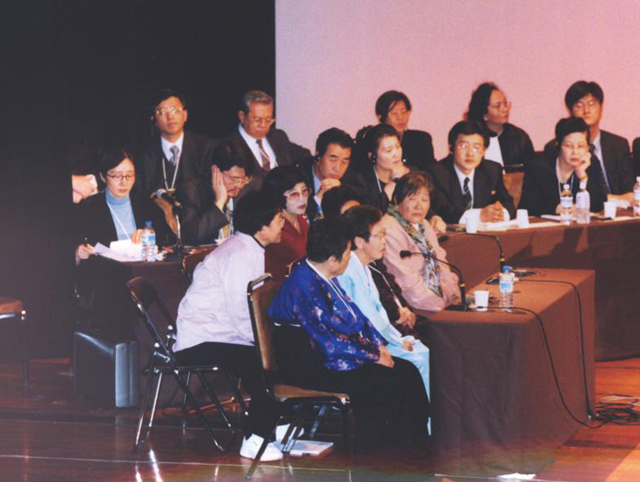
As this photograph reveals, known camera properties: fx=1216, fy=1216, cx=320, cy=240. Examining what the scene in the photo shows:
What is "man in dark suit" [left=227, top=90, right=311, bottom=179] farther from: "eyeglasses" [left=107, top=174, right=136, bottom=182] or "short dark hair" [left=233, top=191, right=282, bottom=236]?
"short dark hair" [left=233, top=191, right=282, bottom=236]

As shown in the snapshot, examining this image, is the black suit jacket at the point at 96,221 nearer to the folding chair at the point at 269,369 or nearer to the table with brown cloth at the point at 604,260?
the folding chair at the point at 269,369

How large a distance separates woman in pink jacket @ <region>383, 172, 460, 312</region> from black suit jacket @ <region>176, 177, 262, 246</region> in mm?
943

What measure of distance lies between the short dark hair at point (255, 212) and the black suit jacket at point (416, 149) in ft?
7.50

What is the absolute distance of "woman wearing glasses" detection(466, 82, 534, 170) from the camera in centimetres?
741

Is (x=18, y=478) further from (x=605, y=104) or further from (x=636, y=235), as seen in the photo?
(x=605, y=104)

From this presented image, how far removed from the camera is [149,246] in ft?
18.6

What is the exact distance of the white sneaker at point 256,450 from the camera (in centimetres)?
488

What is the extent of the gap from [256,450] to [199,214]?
5.47ft

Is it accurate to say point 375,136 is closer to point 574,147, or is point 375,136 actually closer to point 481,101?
point 574,147

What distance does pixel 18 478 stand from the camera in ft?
15.6

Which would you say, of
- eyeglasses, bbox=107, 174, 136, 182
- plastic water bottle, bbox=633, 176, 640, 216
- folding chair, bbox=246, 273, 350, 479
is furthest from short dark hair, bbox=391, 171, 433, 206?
plastic water bottle, bbox=633, 176, 640, 216

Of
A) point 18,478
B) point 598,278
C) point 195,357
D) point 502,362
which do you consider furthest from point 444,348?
point 598,278

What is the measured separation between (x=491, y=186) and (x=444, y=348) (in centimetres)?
233

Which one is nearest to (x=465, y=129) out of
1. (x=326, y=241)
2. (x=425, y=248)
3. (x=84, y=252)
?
(x=425, y=248)
